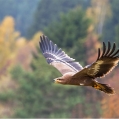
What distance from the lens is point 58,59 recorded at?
7809mm

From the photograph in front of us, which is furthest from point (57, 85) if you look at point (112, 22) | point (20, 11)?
point (20, 11)

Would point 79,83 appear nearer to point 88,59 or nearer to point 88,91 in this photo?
point 88,91

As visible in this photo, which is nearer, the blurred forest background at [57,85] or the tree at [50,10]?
the blurred forest background at [57,85]

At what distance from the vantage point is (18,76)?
32.5 metres

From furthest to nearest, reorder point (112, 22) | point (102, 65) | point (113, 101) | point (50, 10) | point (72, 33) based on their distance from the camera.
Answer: point (50, 10) → point (112, 22) → point (72, 33) → point (113, 101) → point (102, 65)

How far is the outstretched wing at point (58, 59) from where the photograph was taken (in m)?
7.05

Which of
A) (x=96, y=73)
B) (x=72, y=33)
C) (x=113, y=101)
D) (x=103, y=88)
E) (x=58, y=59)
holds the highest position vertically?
(x=72, y=33)

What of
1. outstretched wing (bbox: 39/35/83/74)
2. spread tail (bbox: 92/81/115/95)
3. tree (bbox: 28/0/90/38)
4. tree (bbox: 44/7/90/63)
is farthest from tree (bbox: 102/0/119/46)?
spread tail (bbox: 92/81/115/95)

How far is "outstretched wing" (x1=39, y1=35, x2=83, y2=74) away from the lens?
705 cm

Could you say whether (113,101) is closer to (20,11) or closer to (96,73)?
(96,73)

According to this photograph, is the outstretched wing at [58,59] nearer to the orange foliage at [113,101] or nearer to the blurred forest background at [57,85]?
the orange foliage at [113,101]

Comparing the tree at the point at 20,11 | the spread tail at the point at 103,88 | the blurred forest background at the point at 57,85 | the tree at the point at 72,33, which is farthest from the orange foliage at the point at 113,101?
the tree at the point at 20,11

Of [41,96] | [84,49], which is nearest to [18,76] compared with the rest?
[84,49]

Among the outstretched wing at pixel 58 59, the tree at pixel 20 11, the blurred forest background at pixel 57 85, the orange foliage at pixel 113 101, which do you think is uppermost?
the tree at pixel 20 11
